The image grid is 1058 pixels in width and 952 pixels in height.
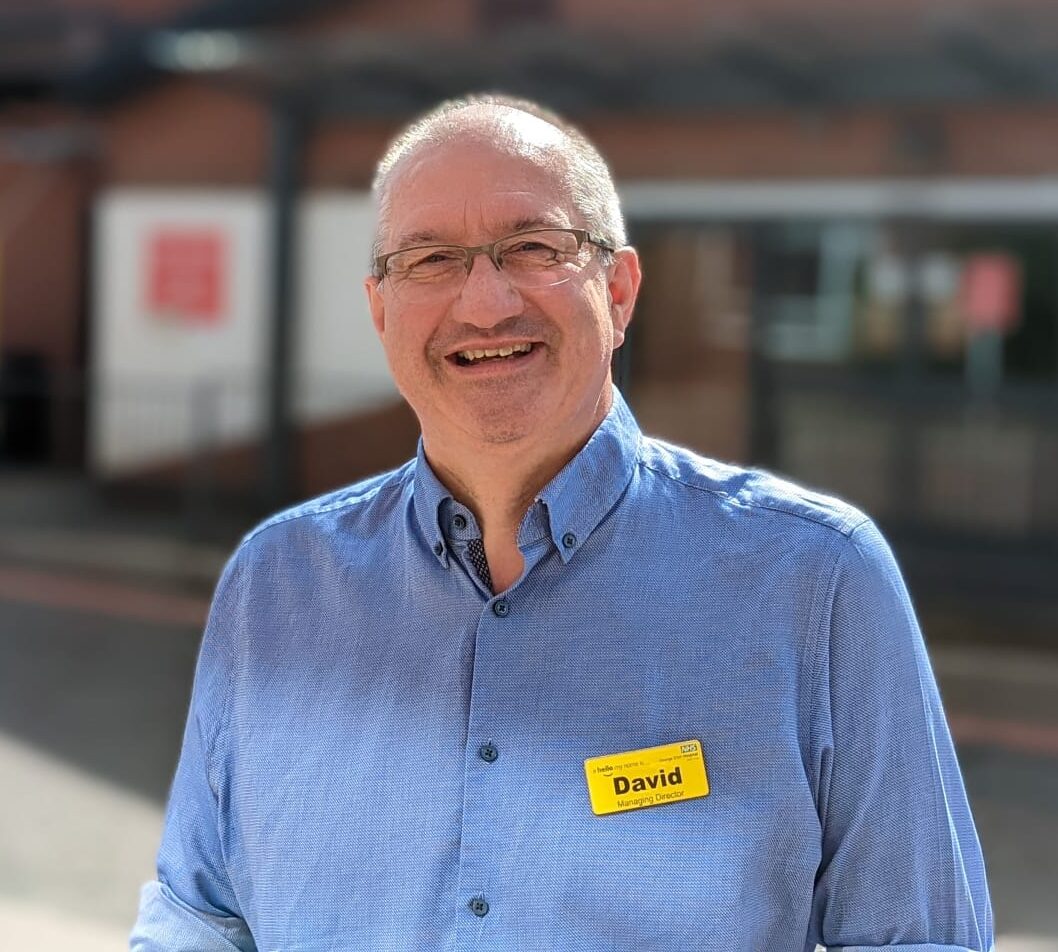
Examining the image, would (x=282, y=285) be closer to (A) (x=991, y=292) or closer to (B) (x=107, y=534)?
(B) (x=107, y=534)

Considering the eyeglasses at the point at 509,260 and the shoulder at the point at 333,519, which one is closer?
the eyeglasses at the point at 509,260

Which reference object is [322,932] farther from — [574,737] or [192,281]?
[192,281]

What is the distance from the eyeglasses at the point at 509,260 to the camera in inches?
65.6

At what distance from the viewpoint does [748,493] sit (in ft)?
5.54

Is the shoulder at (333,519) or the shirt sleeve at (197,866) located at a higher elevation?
the shoulder at (333,519)

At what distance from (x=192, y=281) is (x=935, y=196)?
19.5 feet

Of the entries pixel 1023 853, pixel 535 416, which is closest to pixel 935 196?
pixel 1023 853

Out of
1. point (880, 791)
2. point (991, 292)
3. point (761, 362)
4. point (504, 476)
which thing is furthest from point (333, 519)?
point (761, 362)

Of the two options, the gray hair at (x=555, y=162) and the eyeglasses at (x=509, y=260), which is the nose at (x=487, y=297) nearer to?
the eyeglasses at (x=509, y=260)

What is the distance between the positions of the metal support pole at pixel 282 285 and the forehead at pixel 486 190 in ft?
35.1

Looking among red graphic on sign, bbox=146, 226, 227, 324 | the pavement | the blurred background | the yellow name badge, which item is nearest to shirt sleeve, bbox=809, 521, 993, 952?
the yellow name badge

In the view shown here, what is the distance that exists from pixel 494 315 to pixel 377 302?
0.70 ft

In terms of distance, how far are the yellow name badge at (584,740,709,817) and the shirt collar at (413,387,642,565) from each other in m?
0.23

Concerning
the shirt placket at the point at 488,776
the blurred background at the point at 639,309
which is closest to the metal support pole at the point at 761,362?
the blurred background at the point at 639,309
